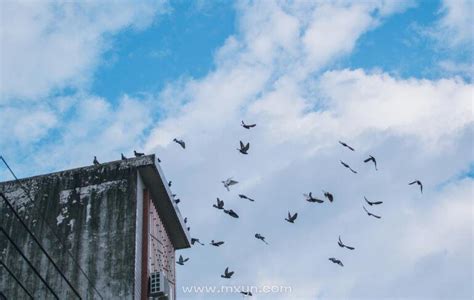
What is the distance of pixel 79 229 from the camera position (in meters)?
14.5

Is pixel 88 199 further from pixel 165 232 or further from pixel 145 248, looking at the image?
pixel 165 232

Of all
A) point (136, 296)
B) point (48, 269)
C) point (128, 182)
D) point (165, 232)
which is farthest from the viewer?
point (165, 232)

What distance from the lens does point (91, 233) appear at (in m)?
14.3

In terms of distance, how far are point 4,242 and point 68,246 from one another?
195 centimetres

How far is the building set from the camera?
1362 cm

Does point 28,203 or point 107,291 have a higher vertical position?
point 28,203

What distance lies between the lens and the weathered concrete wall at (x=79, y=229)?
13615mm

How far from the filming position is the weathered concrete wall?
13.6 m

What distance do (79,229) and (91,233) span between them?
14.3 inches

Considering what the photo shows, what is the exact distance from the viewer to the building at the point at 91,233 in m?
13.6

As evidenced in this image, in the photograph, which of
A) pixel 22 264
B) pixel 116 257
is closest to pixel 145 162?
pixel 116 257

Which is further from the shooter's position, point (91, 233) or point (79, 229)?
point (79, 229)

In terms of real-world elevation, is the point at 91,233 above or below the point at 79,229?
below

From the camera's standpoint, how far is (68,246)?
14250 mm
